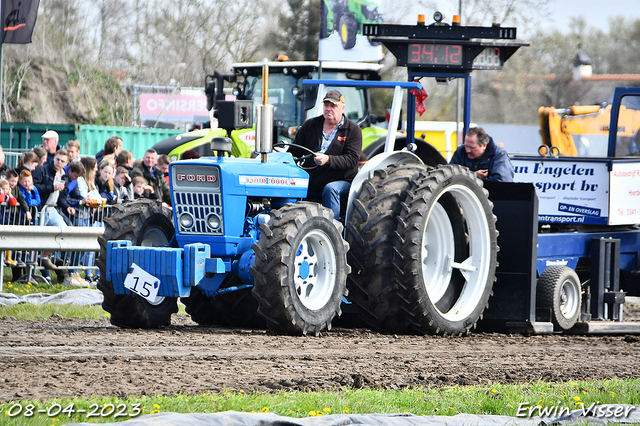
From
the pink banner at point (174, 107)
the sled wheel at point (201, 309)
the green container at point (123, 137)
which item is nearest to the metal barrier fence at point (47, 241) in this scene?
the sled wheel at point (201, 309)

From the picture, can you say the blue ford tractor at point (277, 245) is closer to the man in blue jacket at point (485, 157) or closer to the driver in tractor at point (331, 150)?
the driver in tractor at point (331, 150)

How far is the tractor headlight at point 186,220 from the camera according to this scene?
774 cm

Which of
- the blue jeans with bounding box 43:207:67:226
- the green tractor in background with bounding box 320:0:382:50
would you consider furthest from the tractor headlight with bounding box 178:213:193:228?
the green tractor in background with bounding box 320:0:382:50

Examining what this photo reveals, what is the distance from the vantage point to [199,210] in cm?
771

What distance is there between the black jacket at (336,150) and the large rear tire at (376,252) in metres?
0.30

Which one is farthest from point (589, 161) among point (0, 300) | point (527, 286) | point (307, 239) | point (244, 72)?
point (244, 72)

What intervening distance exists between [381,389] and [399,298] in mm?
2442

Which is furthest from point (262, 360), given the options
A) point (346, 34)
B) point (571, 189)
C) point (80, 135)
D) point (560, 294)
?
point (80, 135)

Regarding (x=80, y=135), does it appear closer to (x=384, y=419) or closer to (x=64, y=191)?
(x=64, y=191)

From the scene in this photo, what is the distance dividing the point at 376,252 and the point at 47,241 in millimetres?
5267

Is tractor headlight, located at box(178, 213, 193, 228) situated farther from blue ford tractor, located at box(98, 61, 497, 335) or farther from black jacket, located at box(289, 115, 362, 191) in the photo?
black jacket, located at box(289, 115, 362, 191)

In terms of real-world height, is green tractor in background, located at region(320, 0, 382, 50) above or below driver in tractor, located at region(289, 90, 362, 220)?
above

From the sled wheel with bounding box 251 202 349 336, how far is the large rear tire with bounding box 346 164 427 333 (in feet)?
0.68

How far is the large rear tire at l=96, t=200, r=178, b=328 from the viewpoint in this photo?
25.0 feet
